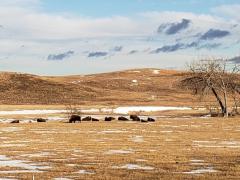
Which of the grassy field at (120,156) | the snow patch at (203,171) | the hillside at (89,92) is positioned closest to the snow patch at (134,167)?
the grassy field at (120,156)

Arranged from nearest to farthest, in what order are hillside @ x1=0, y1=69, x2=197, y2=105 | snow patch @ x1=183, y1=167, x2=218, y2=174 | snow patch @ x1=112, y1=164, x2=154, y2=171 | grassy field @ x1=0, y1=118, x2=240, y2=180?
grassy field @ x1=0, y1=118, x2=240, y2=180 → snow patch @ x1=183, y1=167, x2=218, y2=174 → snow patch @ x1=112, y1=164, x2=154, y2=171 → hillside @ x1=0, y1=69, x2=197, y2=105

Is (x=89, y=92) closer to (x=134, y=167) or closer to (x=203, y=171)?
(x=134, y=167)

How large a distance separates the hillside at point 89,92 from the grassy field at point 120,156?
78.0m

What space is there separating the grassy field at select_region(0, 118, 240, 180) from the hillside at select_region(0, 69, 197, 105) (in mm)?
77957

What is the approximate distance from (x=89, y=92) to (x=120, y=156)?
113354 millimetres

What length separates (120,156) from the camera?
31.6 meters

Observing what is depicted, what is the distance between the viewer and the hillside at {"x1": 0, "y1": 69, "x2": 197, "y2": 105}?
130 meters

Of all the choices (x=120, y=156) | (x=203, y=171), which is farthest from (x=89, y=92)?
(x=203, y=171)

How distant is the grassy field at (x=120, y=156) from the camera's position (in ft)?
81.3

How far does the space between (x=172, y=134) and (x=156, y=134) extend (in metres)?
1.50

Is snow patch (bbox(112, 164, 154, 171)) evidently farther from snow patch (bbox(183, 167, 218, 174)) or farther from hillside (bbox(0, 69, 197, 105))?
hillside (bbox(0, 69, 197, 105))

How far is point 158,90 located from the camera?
517 feet

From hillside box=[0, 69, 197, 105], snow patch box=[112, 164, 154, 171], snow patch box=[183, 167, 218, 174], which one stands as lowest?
snow patch box=[183, 167, 218, 174]

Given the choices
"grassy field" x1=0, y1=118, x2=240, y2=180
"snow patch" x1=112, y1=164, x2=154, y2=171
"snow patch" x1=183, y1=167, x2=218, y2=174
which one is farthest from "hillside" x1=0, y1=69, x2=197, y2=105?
"snow patch" x1=183, y1=167, x2=218, y2=174
